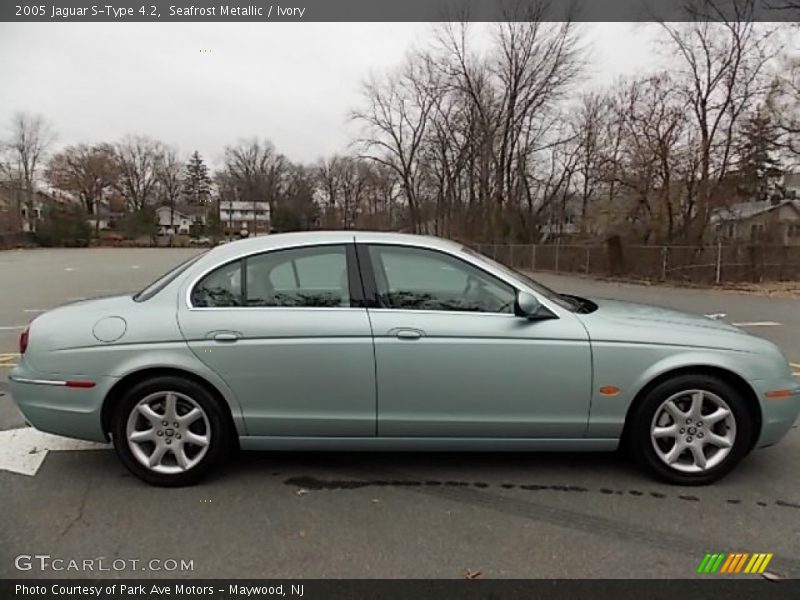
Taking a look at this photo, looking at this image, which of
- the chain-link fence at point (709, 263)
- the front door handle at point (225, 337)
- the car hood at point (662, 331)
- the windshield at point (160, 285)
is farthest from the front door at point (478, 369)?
the chain-link fence at point (709, 263)

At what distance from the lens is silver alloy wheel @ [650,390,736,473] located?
3.05 metres

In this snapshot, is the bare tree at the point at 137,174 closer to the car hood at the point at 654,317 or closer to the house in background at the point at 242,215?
the house in background at the point at 242,215

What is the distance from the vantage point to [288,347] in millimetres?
2984

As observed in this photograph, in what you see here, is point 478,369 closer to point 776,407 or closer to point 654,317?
point 654,317

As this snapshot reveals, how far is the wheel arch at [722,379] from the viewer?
3031 mm

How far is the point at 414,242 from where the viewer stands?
3.27 m

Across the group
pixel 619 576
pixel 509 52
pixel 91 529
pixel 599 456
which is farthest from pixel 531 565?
pixel 509 52

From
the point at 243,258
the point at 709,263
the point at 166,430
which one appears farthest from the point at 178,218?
the point at 166,430

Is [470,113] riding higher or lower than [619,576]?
higher

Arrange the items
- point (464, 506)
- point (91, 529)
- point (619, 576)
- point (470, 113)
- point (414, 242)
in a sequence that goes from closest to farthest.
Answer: point (619, 576) < point (91, 529) < point (464, 506) < point (414, 242) < point (470, 113)

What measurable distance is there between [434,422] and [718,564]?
1.57m

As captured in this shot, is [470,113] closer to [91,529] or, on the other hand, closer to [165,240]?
[91,529]

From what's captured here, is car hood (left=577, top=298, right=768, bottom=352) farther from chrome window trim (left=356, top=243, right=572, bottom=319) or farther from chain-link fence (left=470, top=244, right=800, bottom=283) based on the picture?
chain-link fence (left=470, top=244, right=800, bottom=283)
